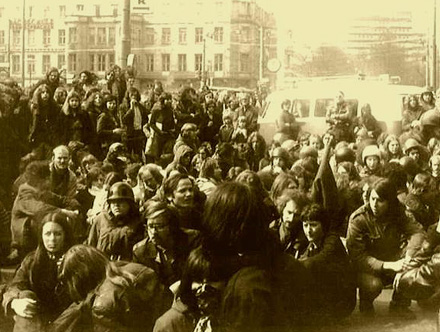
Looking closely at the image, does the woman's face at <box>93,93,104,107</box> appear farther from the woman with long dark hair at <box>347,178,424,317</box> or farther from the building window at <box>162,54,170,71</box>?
the woman with long dark hair at <box>347,178,424,317</box>

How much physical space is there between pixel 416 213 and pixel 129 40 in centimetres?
153

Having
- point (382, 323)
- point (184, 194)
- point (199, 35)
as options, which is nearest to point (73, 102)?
point (199, 35)

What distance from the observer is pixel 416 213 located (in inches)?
108

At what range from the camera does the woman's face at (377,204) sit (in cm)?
260

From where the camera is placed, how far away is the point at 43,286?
7.23 ft

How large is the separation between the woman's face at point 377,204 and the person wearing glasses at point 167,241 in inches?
25.6

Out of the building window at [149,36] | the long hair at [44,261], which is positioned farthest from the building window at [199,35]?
the long hair at [44,261]

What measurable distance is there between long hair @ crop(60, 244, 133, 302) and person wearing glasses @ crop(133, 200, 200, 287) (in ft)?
0.72

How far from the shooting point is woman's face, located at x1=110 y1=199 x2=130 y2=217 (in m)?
2.49

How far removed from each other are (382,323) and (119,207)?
87 centimetres

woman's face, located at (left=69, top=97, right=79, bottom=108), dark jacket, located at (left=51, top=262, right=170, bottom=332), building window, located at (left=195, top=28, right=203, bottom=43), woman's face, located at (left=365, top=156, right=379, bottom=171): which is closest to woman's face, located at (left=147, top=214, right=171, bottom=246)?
dark jacket, located at (left=51, top=262, right=170, bottom=332)

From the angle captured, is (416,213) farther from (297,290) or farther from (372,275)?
(297,290)

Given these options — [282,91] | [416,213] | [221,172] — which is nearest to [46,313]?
[416,213]

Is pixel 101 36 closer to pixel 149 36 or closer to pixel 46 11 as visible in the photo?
pixel 149 36
